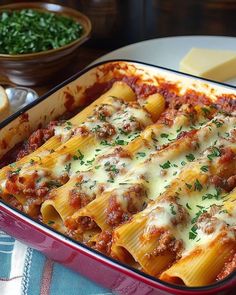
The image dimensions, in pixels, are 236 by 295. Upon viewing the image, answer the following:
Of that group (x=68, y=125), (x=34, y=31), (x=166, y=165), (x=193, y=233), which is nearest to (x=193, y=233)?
(x=193, y=233)

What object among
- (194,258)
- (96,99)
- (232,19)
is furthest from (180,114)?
(232,19)

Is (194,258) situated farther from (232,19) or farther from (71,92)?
(232,19)

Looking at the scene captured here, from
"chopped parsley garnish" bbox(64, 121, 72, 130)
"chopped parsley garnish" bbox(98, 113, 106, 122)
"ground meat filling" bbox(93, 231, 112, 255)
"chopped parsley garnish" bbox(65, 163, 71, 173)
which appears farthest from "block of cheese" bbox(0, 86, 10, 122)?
"ground meat filling" bbox(93, 231, 112, 255)

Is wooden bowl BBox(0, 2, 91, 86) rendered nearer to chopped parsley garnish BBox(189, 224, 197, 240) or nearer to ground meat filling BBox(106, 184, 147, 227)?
ground meat filling BBox(106, 184, 147, 227)

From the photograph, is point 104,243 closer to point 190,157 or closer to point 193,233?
point 193,233

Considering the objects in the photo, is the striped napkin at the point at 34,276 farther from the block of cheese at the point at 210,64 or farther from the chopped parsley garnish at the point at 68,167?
the block of cheese at the point at 210,64

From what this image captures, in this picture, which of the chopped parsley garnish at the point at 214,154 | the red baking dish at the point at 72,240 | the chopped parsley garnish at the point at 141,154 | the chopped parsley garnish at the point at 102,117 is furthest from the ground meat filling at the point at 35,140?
the chopped parsley garnish at the point at 214,154
